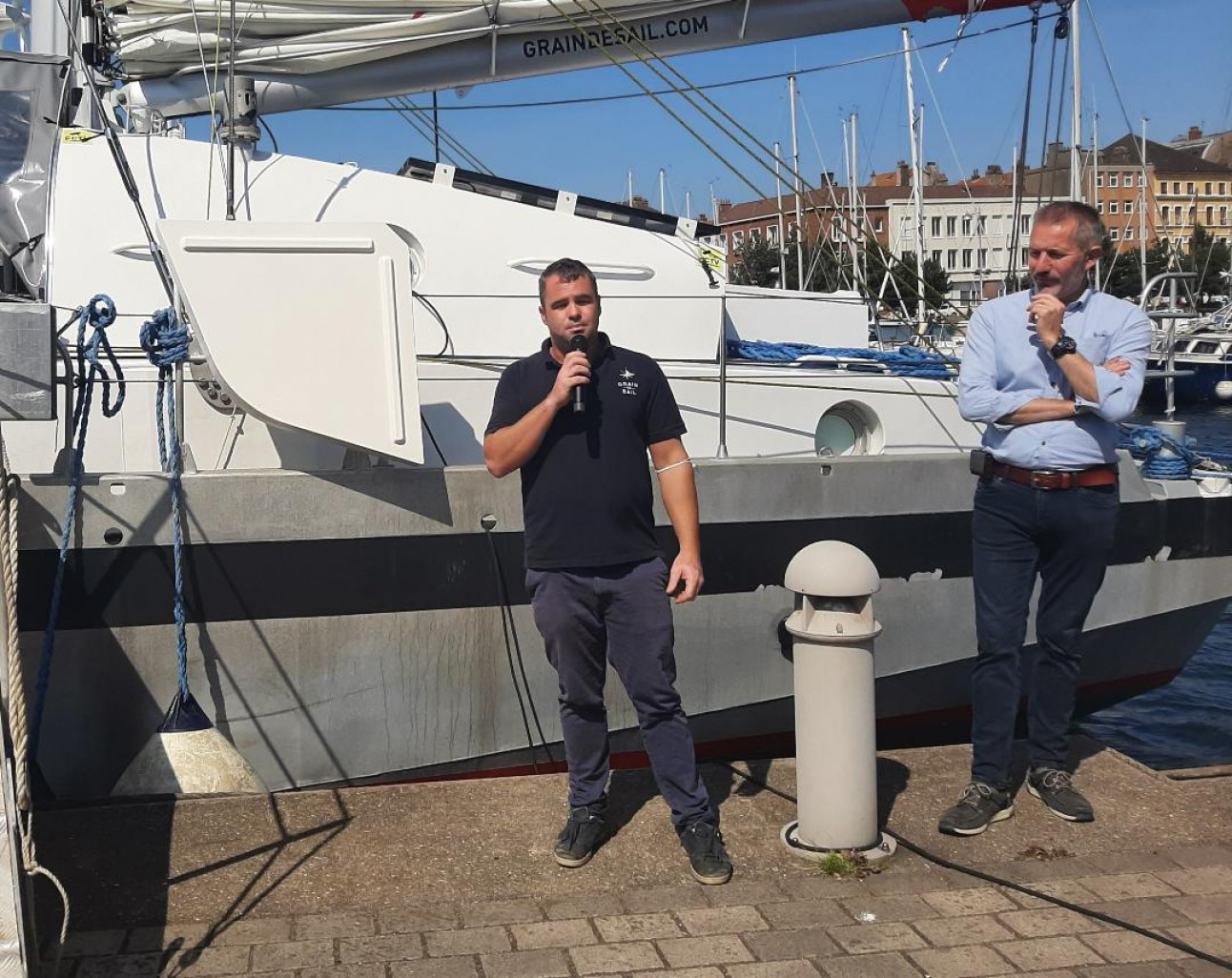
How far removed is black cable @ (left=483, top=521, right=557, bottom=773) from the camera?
5.91m

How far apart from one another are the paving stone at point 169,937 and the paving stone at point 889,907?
5.39ft

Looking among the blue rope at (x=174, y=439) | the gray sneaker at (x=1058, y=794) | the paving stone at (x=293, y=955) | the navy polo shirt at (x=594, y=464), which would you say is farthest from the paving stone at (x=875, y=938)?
the blue rope at (x=174, y=439)

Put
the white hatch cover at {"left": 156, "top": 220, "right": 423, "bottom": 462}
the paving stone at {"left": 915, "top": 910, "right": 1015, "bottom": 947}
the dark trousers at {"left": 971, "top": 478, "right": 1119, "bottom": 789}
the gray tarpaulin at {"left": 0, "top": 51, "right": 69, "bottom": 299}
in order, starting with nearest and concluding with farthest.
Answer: the paving stone at {"left": 915, "top": 910, "right": 1015, "bottom": 947}
the dark trousers at {"left": 971, "top": 478, "right": 1119, "bottom": 789}
the white hatch cover at {"left": 156, "top": 220, "right": 423, "bottom": 462}
the gray tarpaulin at {"left": 0, "top": 51, "right": 69, "bottom": 299}

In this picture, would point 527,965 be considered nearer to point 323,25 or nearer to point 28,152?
point 28,152

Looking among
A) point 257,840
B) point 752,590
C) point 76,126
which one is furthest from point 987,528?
point 76,126

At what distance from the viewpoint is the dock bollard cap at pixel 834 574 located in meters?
4.53

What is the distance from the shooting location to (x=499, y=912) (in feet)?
13.8

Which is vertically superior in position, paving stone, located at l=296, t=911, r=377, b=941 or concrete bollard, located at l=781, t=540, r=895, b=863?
concrete bollard, located at l=781, t=540, r=895, b=863

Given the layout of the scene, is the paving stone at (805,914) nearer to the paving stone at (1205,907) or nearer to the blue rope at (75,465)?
the paving stone at (1205,907)

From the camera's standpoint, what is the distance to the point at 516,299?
23.1 feet

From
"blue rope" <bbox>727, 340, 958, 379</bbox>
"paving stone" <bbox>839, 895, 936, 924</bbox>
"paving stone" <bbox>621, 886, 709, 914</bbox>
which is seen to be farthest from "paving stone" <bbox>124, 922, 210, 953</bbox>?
"blue rope" <bbox>727, 340, 958, 379</bbox>

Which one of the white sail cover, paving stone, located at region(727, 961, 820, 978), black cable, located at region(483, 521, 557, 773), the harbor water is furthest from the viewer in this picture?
the harbor water

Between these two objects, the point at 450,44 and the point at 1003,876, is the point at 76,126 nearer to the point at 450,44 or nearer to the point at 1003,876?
the point at 450,44

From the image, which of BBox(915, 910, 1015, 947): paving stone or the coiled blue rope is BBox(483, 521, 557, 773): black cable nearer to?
BBox(915, 910, 1015, 947): paving stone
